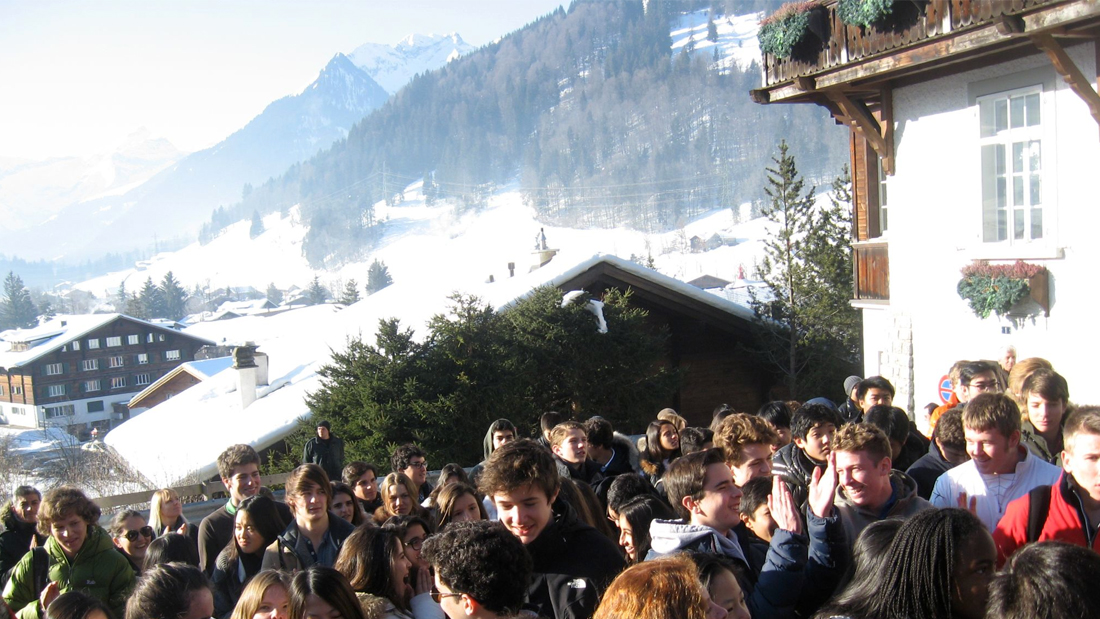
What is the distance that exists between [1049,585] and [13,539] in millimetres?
6084

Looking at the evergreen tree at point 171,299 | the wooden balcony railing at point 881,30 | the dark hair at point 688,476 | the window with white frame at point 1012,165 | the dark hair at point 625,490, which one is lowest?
the evergreen tree at point 171,299

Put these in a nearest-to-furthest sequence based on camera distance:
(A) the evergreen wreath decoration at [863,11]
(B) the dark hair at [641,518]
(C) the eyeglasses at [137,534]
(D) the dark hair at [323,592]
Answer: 1. (D) the dark hair at [323,592]
2. (B) the dark hair at [641,518]
3. (C) the eyeglasses at [137,534]
4. (A) the evergreen wreath decoration at [863,11]

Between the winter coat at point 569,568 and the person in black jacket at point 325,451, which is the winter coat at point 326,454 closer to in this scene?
the person in black jacket at point 325,451

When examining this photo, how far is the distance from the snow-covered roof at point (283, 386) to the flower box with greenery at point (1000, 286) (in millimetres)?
6603

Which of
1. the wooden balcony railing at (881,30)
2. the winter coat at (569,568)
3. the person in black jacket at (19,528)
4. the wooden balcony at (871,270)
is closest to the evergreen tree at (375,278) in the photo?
the wooden balcony at (871,270)

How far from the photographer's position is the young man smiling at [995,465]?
3.90 meters

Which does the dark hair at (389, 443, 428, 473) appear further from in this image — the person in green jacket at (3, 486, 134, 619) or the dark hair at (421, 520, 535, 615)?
the dark hair at (421, 520, 535, 615)

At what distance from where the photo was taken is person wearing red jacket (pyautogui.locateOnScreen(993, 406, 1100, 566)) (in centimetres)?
335

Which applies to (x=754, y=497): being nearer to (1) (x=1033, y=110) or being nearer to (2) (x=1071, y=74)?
(2) (x=1071, y=74)

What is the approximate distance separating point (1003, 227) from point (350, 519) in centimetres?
943

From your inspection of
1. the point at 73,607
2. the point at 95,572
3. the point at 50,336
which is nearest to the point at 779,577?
the point at 73,607

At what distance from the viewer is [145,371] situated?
7981cm

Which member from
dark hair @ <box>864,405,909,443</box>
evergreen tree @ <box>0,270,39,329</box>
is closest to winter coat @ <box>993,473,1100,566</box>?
dark hair @ <box>864,405,909,443</box>

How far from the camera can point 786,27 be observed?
12.6 meters
